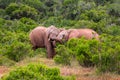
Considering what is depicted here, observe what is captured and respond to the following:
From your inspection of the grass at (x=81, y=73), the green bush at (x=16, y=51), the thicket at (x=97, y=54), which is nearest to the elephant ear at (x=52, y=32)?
the green bush at (x=16, y=51)

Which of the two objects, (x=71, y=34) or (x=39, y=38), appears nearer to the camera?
(x=71, y=34)

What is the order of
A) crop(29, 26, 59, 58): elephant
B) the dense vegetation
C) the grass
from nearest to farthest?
the grass → the dense vegetation → crop(29, 26, 59, 58): elephant

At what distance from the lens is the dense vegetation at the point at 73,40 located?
9352 mm

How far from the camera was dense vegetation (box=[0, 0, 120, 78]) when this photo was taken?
30.7 ft

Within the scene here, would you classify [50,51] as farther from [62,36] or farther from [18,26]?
[18,26]

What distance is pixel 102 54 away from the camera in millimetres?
9195

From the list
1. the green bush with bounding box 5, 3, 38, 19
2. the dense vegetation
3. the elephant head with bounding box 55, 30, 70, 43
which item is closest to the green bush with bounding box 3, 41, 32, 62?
the dense vegetation

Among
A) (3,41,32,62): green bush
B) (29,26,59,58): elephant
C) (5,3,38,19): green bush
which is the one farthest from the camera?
(5,3,38,19): green bush

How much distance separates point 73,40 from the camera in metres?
12.2

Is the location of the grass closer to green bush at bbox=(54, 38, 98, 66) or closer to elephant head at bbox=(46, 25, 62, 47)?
green bush at bbox=(54, 38, 98, 66)

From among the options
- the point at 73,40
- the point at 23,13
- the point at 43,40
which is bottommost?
the point at 23,13

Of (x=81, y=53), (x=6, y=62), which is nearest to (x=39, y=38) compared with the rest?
(x=6, y=62)

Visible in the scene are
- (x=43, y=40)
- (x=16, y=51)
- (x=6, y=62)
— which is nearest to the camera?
(x=6, y=62)

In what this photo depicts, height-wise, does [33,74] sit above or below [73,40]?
above
